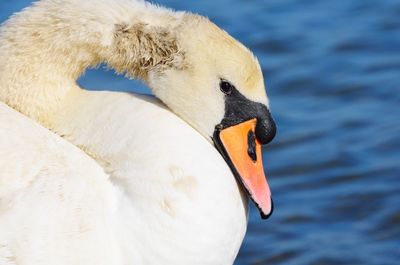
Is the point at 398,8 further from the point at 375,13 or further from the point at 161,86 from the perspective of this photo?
the point at 161,86

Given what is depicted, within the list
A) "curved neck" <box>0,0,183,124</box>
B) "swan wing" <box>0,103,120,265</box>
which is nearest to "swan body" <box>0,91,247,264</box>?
"swan wing" <box>0,103,120,265</box>

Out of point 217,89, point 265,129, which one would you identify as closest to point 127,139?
point 217,89

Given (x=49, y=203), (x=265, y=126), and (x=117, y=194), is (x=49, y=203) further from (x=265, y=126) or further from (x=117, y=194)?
(x=265, y=126)

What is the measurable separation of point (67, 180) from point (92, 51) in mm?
594

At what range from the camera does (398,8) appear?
10.1 m

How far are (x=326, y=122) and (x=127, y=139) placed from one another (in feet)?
12.0

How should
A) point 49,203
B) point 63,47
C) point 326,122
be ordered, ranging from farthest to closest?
point 326,122 < point 63,47 < point 49,203

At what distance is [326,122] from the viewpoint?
8398 millimetres

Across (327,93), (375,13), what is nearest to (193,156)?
(327,93)

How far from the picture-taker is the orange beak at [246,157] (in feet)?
16.3

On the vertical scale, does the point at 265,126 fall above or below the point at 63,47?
below

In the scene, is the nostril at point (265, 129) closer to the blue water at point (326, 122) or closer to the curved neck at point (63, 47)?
the curved neck at point (63, 47)

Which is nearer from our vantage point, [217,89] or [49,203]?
[49,203]

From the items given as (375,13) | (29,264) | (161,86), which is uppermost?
(161,86)
